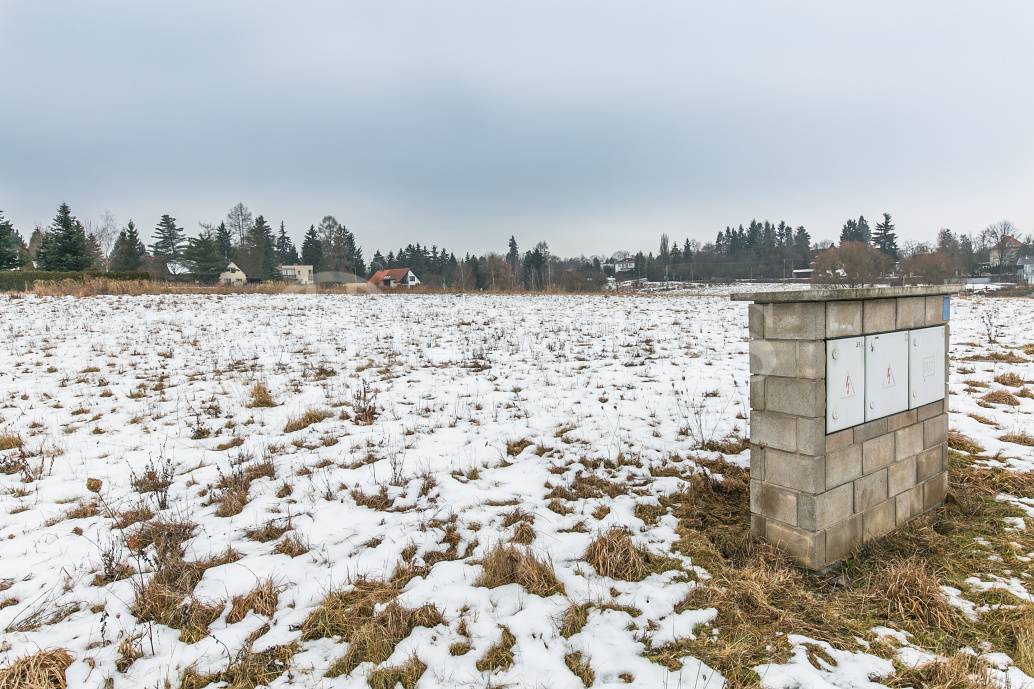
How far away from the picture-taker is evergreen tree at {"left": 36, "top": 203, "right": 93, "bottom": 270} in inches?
1746

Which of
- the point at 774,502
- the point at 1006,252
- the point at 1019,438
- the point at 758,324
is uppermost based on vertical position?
the point at 1006,252

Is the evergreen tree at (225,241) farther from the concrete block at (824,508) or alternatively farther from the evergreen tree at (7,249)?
the concrete block at (824,508)

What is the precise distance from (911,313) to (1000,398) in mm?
4337

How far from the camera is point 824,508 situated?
326 centimetres

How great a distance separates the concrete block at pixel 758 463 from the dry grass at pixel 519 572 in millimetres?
1579

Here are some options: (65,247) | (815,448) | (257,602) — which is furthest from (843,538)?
(65,247)

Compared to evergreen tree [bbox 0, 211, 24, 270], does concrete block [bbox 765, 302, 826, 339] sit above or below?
below

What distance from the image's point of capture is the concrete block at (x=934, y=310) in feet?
13.1

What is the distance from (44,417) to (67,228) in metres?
52.6

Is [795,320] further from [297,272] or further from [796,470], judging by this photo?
[297,272]

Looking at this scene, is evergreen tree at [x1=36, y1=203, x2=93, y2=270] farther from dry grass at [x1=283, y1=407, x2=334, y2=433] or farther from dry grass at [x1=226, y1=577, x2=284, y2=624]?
dry grass at [x1=226, y1=577, x2=284, y2=624]

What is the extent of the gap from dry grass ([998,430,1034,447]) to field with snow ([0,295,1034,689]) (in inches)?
2.4

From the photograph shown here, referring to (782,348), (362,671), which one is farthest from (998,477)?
(362,671)

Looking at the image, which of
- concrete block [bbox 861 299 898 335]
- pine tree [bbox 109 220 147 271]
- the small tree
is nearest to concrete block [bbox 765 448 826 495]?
concrete block [bbox 861 299 898 335]
